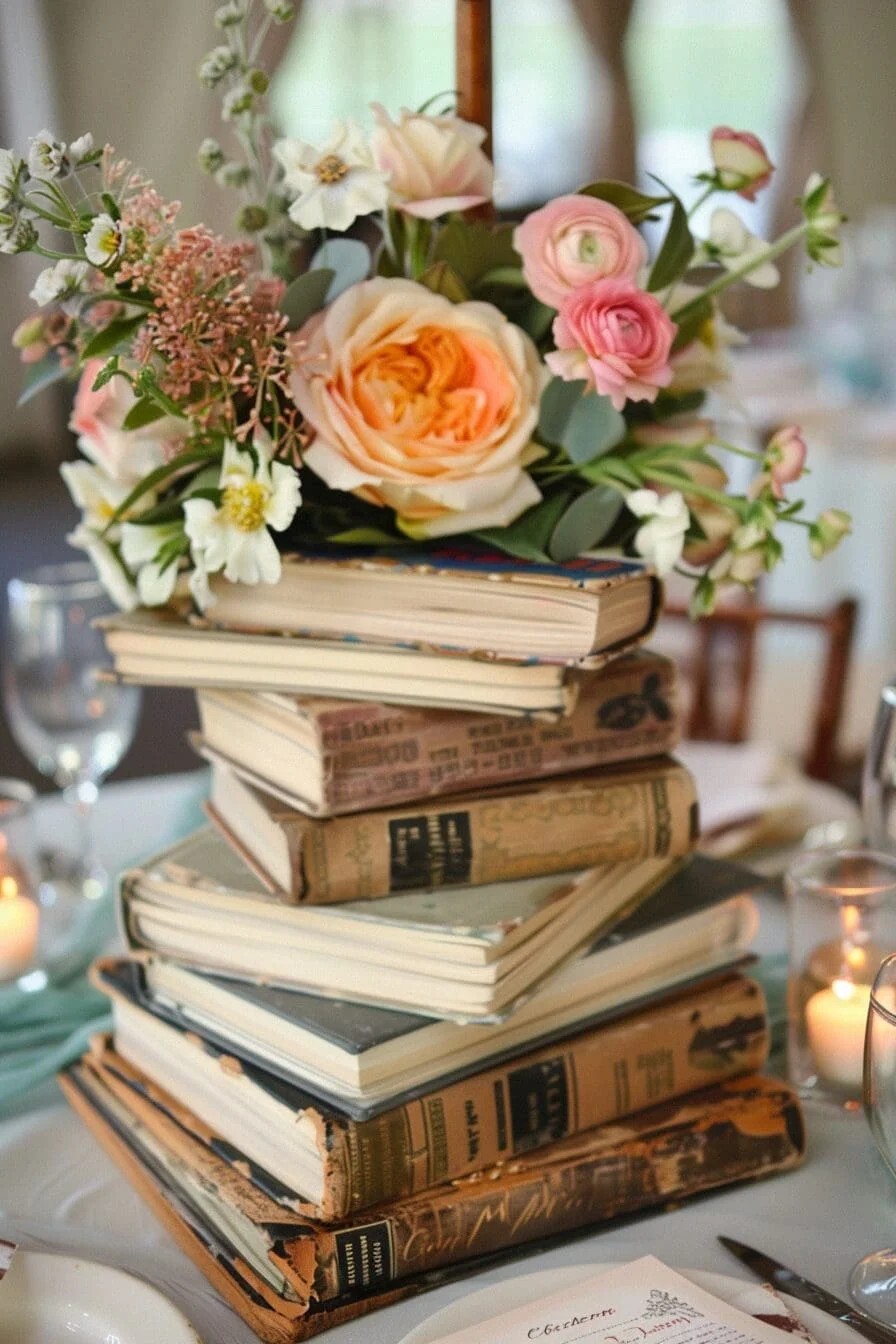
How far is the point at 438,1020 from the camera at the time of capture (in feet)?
2.31

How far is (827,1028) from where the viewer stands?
84 centimetres

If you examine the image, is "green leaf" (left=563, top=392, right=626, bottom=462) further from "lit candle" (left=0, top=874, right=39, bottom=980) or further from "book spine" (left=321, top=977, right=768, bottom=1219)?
"lit candle" (left=0, top=874, right=39, bottom=980)

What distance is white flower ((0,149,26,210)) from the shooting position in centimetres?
64

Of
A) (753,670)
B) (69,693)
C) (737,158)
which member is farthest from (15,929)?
(753,670)

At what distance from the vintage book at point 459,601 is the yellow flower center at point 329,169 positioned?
7.5 inches

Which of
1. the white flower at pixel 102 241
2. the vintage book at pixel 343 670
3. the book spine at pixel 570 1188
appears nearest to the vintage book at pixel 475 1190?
the book spine at pixel 570 1188

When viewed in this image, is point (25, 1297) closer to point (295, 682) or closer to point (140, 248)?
point (295, 682)

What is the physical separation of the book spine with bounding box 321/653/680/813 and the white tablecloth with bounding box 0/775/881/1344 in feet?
0.77

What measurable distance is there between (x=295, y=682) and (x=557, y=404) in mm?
202

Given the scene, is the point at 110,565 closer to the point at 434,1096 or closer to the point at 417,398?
the point at 417,398

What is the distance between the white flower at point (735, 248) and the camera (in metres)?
0.80

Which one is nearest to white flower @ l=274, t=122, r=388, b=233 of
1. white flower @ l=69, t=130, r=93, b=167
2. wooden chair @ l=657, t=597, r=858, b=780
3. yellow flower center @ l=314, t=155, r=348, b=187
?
yellow flower center @ l=314, t=155, r=348, b=187

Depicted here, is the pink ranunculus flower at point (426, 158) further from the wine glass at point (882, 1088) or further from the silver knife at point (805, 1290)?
the silver knife at point (805, 1290)

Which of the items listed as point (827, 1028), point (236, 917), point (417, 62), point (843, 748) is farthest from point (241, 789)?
point (417, 62)
